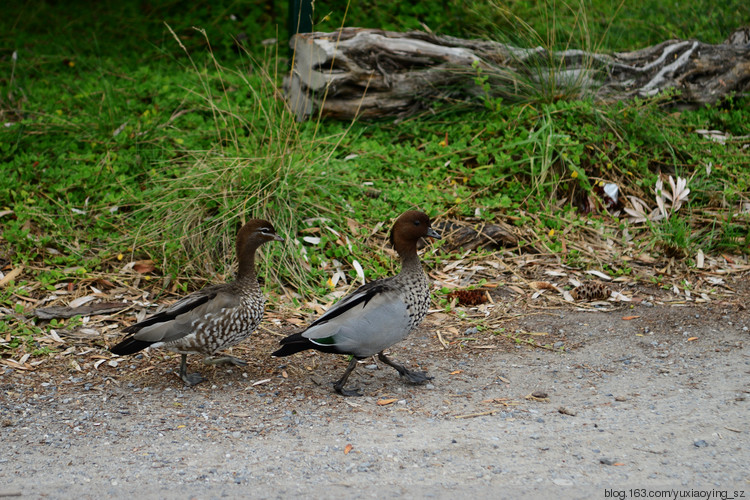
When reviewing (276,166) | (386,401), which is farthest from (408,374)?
(276,166)

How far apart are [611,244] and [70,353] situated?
160 inches

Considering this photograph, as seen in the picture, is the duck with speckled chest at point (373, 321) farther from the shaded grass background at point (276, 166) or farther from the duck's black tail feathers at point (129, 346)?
the shaded grass background at point (276, 166)

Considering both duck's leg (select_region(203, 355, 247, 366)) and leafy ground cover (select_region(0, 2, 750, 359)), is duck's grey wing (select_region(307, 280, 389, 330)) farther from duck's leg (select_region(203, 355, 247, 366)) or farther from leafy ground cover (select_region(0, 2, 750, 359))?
leafy ground cover (select_region(0, 2, 750, 359))

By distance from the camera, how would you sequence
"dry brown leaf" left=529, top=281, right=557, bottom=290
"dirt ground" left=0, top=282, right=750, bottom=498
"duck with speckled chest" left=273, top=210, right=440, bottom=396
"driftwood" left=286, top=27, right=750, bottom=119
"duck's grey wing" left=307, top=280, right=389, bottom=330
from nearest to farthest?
"dirt ground" left=0, top=282, right=750, bottom=498 → "duck with speckled chest" left=273, top=210, right=440, bottom=396 → "duck's grey wing" left=307, top=280, right=389, bottom=330 → "dry brown leaf" left=529, top=281, right=557, bottom=290 → "driftwood" left=286, top=27, right=750, bottom=119

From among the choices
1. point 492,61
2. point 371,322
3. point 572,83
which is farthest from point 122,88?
point 371,322

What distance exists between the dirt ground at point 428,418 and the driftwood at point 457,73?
279 cm

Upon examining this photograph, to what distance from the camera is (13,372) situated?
435 cm

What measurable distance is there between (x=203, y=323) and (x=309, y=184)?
1972mm

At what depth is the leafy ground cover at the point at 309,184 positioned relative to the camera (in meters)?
5.55

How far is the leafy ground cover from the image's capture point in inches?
218

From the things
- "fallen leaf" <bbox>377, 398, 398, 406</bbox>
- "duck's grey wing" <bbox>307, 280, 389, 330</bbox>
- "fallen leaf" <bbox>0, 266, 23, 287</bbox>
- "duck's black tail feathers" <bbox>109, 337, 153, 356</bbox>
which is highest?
"duck's grey wing" <bbox>307, 280, 389, 330</bbox>

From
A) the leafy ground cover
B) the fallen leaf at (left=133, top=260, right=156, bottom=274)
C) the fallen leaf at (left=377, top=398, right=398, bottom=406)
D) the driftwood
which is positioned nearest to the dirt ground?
the fallen leaf at (left=377, top=398, right=398, bottom=406)

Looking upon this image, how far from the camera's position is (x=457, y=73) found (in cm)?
719

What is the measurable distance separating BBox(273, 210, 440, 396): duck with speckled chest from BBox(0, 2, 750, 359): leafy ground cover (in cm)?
115
